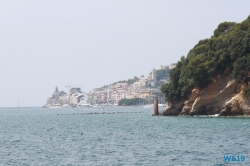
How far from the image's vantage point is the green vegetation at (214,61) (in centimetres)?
7644

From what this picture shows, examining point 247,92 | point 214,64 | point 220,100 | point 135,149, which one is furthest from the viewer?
point 214,64

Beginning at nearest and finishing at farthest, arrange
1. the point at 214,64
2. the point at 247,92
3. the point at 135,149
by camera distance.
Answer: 1. the point at 135,149
2. the point at 247,92
3. the point at 214,64

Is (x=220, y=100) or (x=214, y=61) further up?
(x=214, y=61)

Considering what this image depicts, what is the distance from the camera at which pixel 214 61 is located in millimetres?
82438

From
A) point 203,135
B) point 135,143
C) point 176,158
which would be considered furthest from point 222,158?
point 203,135

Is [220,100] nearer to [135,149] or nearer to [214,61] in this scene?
[214,61]

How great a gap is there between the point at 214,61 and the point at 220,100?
20.8 feet

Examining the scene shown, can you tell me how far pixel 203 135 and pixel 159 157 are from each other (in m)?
14.7

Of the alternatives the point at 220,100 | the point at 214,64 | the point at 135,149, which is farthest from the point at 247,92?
the point at 135,149

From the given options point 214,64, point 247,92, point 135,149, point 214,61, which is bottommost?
point 135,149

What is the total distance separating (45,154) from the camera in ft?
130

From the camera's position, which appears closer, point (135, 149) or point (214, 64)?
point (135, 149)

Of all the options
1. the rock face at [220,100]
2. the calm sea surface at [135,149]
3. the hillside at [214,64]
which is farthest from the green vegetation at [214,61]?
the calm sea surface at [135,149]

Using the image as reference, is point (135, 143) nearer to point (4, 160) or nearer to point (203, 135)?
point (203, 135)
